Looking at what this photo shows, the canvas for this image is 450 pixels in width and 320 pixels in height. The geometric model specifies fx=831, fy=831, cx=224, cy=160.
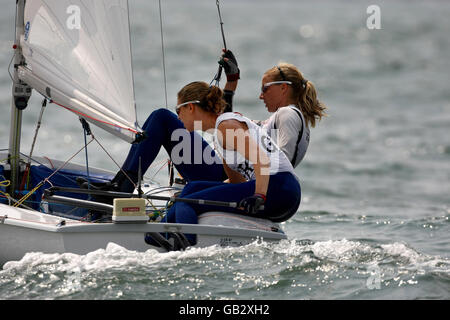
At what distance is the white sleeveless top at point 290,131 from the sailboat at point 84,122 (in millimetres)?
483

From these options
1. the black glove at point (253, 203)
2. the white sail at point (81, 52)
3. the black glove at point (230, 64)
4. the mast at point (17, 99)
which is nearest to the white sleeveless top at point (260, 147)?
the black glove at point (253, 203)

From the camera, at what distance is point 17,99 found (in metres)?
5.33

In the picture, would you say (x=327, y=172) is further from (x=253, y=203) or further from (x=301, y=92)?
(x=253, y=203)

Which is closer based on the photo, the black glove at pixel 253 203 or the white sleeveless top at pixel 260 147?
the black glove at pixel 253 203

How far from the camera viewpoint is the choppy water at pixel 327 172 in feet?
14.2

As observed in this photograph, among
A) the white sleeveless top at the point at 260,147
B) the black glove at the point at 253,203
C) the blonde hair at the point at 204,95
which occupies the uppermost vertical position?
the blonde hair at the point at 204,95

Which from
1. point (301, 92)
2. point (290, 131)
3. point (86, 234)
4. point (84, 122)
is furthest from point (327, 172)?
point (86, 234)

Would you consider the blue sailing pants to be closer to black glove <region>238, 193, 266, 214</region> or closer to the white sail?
the white sail

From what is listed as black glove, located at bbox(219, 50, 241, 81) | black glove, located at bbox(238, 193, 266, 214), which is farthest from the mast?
black glove, located at bbox(238, 193, 266, 214)

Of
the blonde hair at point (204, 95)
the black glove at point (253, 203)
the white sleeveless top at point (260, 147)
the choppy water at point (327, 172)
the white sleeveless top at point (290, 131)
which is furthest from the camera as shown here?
the white sleeveless top at point (290, 131)

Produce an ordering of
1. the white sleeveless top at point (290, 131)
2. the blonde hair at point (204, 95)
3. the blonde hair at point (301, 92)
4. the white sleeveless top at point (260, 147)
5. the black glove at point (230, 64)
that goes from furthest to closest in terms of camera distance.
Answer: the black glove at point (230, 64), the blonde hair at point (301, 92), the white sleeveless top at point (290, 131), the blonde hair at point (204, 95), the white sleeveless top at point (260, 147)

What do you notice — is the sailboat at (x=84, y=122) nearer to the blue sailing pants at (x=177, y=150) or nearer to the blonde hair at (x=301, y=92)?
the blue sailing pants at (x=177, y=150)

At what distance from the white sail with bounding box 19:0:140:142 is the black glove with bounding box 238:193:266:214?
3.23ft
